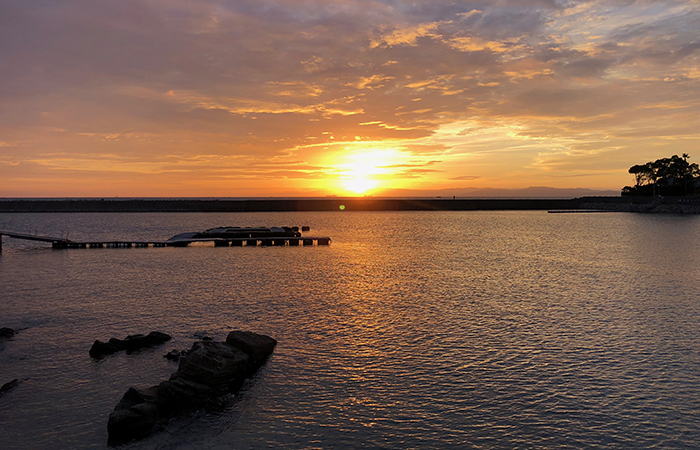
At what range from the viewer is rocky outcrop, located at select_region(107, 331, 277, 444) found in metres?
14.2

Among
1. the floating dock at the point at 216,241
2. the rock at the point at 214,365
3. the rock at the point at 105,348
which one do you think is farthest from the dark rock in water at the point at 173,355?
the floating dock at the point at 216,241

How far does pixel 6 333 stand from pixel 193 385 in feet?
45.4

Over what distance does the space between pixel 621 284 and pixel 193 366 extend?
35298 millimetres

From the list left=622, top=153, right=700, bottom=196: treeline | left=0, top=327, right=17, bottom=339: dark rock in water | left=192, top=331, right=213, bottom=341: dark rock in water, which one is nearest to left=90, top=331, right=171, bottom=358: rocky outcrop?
left=192, top=331, right=213, bottom=341: dark rock in water

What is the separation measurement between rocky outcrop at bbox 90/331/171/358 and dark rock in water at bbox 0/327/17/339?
18.6ft

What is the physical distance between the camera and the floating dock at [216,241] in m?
68.9

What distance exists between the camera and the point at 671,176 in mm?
180375

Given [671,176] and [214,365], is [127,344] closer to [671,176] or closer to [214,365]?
[214,365]

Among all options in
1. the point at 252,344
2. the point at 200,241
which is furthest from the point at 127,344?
the point at 200,241

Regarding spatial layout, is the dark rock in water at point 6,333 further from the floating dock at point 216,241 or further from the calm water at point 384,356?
the floating dock at point 216,241

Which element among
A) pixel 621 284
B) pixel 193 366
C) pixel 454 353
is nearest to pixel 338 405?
pixel 193 366

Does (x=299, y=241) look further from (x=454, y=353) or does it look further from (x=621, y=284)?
(x=454, y=353)

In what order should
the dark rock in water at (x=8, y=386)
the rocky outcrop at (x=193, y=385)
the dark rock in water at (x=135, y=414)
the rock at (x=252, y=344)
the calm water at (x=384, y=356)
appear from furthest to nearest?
the rock at (x=252, y=344) < the dark rock in water at (x=8, y=386) < the calm water at (x=384, y=356) < the rocky outcrop at (x=193, y=385) < the dark rock in water at (x=135, y=414)

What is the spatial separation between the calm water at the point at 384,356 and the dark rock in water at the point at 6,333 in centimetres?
56
